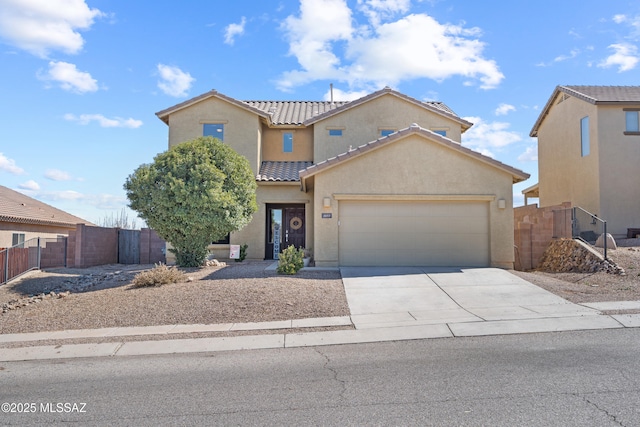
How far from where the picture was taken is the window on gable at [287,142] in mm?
20969

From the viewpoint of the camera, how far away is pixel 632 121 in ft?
67.9

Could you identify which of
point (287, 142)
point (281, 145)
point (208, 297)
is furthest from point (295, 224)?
point (208, 297)

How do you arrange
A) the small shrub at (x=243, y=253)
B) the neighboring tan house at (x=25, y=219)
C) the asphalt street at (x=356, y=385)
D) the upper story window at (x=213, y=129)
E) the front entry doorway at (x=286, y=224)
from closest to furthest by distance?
1. the asphalt street at (x=356, y=385)
2. the small shrub at (x=243, y=253)
3. the front entry doorway at (x=286, y=224)
4. the upper story window at (x=213, y=129)
5. the neighboring tan house at (x=25, y=219)

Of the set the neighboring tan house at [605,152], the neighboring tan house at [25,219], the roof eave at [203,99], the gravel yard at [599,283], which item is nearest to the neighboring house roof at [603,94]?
the neighboring tan house at [605,152]

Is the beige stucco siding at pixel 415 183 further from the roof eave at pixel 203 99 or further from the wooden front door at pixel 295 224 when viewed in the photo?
the roof eave at pixel 203 99

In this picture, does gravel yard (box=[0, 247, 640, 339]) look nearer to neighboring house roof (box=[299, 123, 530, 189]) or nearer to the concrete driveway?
the concrete driveway

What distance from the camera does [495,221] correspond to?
1451cm

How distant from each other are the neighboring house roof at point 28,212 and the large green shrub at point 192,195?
11.6 m

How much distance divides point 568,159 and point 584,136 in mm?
1850

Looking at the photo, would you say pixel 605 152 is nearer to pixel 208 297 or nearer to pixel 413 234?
pixel 413 234

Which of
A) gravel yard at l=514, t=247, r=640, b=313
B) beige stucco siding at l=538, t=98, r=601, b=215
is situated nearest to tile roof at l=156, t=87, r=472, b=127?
beige stucco siding at l=538, t=98, r=601, b=215

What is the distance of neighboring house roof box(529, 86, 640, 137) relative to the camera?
800 inches

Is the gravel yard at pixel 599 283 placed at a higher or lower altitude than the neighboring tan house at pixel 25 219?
lower

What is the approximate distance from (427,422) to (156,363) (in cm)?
427
